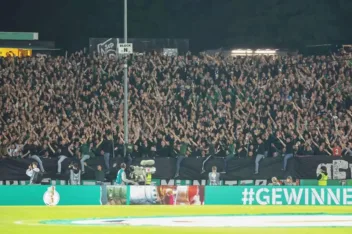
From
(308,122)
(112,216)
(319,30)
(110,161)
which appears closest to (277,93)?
(308,122)

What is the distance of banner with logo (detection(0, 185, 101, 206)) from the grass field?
27.9 inches

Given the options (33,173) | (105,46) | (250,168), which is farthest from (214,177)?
(105,46)

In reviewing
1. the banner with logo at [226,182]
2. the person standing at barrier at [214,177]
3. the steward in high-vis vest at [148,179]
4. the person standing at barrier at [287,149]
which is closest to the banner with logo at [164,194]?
the steward in high-vis vest at [148,179]

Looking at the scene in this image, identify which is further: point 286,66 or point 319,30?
point 319,30

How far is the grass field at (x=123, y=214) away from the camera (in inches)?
1060

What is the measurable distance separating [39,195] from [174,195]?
199 inches

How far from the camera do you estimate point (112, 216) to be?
31.0 m

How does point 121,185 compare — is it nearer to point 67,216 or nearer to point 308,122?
point 67,216

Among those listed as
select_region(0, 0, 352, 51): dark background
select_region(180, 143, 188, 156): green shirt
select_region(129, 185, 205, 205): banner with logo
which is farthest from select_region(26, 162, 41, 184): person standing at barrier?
select_region(0, 0, 352, 51): dark background

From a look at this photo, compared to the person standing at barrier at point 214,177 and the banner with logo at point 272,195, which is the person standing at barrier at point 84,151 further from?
the banner with logo at point 272,195

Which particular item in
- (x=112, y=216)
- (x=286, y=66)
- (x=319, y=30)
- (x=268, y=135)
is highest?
(x=319, y=30)

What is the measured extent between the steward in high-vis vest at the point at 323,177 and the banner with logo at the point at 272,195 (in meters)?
2.87

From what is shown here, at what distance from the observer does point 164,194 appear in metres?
34.8

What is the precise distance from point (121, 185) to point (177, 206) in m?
2.26
